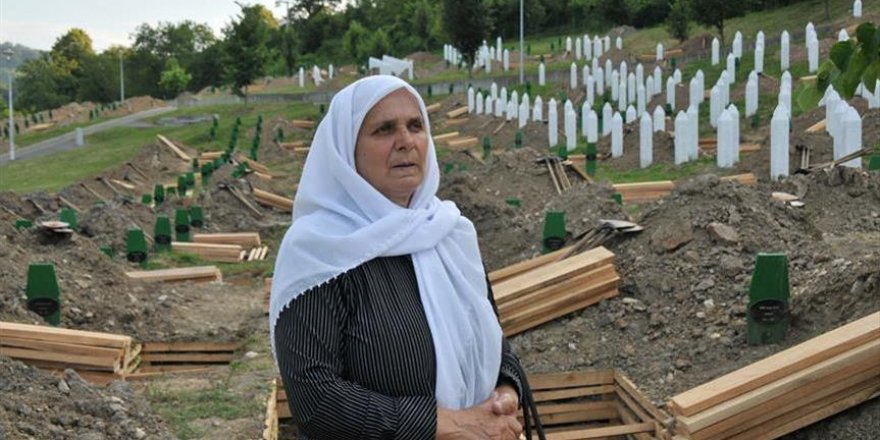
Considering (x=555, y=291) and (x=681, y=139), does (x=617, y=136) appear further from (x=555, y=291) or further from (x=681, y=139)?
(x=555, y=291)

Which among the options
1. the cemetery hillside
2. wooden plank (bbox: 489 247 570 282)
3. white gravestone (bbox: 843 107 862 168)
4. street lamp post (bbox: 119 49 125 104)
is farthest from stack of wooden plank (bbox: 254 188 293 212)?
street lamp post (bbox: 119 49 125 104)

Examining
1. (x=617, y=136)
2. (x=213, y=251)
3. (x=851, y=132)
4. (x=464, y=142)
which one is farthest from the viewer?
(x=464, y=142)

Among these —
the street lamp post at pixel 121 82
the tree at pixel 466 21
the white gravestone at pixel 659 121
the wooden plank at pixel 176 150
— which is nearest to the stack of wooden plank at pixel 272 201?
the white gravestone at pixel 659 121

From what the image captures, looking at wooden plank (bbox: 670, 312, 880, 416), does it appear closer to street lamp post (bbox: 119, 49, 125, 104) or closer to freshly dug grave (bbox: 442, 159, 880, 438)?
freshly dug grave (bbox: 442, 159, 880, 438)

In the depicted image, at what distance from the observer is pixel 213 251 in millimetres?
15664

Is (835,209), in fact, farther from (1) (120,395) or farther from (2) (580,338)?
(1) (120,395)

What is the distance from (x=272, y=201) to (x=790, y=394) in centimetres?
1656

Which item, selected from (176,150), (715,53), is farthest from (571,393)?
(176,150)

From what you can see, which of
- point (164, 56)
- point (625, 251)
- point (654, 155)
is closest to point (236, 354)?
point (625, 251)

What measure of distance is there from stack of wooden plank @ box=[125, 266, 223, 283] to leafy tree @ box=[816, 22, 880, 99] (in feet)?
30.2

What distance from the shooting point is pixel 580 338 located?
8.31 m

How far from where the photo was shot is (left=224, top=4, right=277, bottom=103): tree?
47.7 m

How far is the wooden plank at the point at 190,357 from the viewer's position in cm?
930

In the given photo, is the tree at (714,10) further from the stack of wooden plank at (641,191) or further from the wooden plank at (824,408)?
the wooden plank at (824,408)
